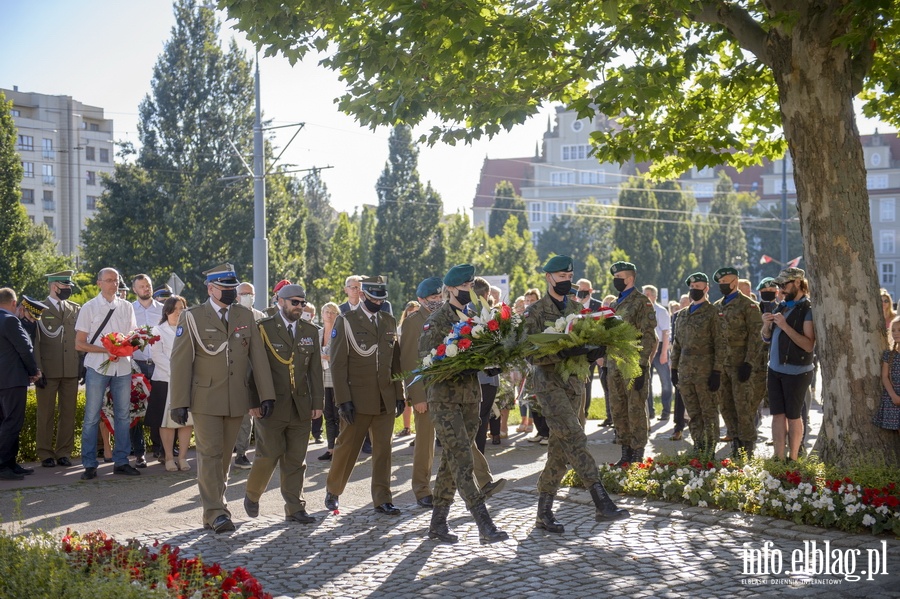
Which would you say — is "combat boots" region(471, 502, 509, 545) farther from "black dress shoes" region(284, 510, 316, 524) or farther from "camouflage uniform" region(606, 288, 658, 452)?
"camouflage uniform" region(606, 288, 658, 452)

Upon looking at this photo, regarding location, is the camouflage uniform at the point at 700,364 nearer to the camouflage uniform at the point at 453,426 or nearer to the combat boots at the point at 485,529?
the camouflage uniform at the point at 453,426

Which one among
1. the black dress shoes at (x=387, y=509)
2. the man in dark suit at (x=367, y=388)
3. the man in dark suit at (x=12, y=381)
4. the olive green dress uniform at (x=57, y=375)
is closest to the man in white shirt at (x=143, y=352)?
the olive green dress uniform at (x=57, y=375)

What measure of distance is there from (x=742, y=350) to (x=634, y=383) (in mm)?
1583

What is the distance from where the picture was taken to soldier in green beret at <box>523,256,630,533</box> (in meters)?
8.13

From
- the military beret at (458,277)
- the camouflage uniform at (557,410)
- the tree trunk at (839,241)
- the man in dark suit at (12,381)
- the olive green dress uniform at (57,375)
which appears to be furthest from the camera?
the olive green dress uniform at (57,375)

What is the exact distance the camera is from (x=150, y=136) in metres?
52.7

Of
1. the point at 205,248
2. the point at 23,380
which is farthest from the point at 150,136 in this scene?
the point at 23,380

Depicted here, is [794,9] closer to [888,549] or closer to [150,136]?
[888,549]

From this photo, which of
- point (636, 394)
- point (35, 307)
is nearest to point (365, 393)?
point (636, 394)

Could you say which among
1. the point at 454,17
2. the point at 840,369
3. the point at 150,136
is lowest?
the point at 840,369

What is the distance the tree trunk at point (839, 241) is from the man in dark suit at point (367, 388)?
431 centimetres

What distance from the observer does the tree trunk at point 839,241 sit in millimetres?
9852

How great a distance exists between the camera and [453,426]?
823 cm

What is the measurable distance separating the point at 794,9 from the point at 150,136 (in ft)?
155
